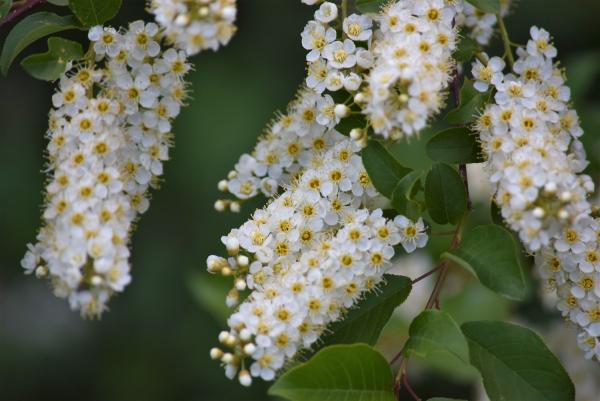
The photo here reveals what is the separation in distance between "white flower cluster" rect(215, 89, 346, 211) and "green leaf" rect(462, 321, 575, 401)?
65 cm

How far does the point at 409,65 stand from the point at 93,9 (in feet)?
2.73

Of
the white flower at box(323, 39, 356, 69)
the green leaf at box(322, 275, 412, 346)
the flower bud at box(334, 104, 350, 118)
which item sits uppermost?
the white flower at box(323, 39, 356, 69)

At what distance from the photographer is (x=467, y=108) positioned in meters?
2.37

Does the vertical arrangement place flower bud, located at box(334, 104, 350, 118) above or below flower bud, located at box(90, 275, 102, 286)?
above

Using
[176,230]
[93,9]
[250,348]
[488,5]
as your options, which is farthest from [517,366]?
[176,230]

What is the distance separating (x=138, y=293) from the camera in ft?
15.8

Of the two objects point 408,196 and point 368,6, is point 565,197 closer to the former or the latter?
point 408,196

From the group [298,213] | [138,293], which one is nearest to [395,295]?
[298,213]

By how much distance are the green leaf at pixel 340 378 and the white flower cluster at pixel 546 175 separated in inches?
18.1

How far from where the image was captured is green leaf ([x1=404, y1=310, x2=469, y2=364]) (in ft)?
6.83

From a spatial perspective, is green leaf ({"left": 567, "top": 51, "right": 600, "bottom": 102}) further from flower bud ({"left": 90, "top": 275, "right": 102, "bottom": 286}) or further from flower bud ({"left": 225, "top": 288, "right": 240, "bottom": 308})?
flower bud ({"left": 90, "top": 275, "right": 102, "bottom": 286})

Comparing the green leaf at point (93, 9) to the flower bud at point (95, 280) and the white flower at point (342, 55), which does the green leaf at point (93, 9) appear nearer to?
the white flower at point (342, 55)

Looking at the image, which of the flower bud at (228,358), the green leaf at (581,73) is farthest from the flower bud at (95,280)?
the green leaf at (581,73)

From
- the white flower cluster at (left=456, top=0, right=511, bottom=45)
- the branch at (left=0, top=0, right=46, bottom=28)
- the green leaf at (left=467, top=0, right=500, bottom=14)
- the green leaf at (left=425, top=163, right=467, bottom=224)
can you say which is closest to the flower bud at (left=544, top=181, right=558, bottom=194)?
the green leaf at (left=425, top=163, right=467, bottom=224)
